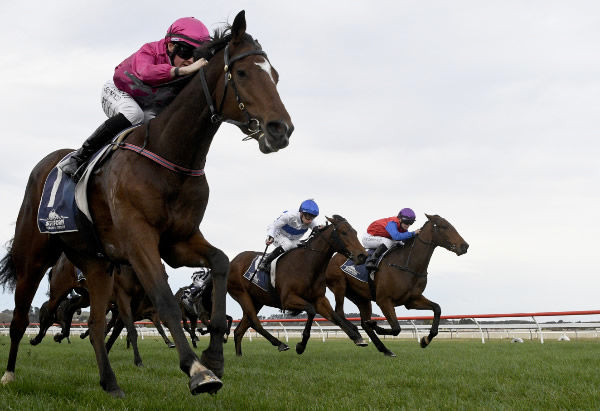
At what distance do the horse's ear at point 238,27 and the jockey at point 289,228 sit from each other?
6.65 m

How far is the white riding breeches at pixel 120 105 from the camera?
4.77m

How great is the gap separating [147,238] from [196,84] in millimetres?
1166

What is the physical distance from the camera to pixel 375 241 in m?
12.0

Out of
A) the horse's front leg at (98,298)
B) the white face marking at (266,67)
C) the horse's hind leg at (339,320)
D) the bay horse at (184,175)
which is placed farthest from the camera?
the horse's hind leg at (339,320)

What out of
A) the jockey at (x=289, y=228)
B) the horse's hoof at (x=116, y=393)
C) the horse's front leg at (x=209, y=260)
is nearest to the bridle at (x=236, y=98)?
the horse's front leg at (x=209, y=260)

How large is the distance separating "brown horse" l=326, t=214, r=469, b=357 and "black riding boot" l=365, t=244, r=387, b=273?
125 mm

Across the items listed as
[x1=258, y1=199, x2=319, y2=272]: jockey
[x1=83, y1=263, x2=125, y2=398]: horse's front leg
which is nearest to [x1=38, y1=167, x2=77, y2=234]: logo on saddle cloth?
[x1=83, y1=263, x2=125, y2=398]: horse's front leg

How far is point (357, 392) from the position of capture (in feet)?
16.6

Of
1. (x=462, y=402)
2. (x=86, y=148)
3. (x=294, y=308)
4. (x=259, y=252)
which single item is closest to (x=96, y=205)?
(x=86, y=148)

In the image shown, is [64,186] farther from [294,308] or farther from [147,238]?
[294,308]

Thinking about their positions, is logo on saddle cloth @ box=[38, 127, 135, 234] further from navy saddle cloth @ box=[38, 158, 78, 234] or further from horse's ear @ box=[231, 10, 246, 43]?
horse's ear @ box=[231, 10, 246, 43]

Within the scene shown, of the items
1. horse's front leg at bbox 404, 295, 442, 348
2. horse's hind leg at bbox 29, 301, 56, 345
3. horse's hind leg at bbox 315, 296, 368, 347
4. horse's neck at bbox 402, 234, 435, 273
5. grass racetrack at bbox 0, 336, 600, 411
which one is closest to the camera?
grass racetrack at bbox 0, 336, 600, 411

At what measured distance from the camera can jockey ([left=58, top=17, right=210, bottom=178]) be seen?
468 centimetres

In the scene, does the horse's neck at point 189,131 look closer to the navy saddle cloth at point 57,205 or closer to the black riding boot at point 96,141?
the black riding boot at point 96,141
